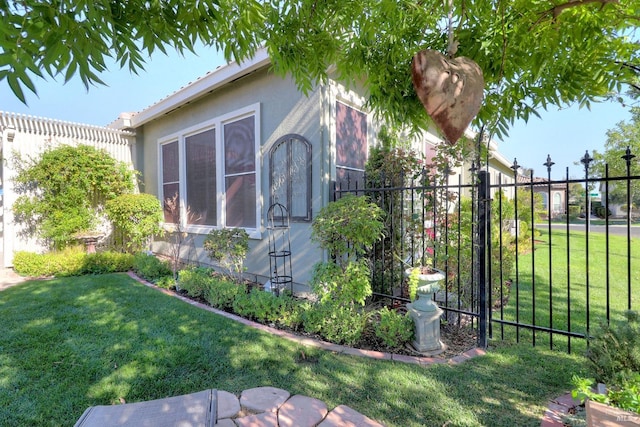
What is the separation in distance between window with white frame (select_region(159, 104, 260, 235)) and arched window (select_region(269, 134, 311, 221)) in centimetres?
44

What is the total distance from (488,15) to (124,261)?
23.3ft

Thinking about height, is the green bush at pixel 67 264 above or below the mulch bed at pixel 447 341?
above

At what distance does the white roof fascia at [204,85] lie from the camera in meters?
4.54

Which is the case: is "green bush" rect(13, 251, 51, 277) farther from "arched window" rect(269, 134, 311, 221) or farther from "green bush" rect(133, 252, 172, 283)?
"arched window" rect(269, 134, 311, 221)

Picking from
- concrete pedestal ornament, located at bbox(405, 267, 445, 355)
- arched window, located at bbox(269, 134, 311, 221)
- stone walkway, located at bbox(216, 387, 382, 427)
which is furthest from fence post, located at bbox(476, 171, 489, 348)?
arched window, located at bbox(269, 134, 311, 221)

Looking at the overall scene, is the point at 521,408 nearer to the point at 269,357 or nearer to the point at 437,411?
the point at 437,411

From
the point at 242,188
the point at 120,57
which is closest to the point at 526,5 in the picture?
the point at 120,57

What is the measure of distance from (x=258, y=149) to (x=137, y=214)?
3.66 meters

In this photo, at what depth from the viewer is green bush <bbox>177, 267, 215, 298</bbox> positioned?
4535 millimetres

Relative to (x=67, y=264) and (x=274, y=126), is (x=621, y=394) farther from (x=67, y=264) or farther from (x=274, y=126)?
(x=67, y=264)

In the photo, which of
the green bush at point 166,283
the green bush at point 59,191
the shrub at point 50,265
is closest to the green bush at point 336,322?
the green bush at point 166,283

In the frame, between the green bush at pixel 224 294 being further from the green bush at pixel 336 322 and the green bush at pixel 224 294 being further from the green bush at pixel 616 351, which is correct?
the green bush at pixel 616 351

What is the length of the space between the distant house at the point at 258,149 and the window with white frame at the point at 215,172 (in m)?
0.02

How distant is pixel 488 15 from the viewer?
6.34ft
